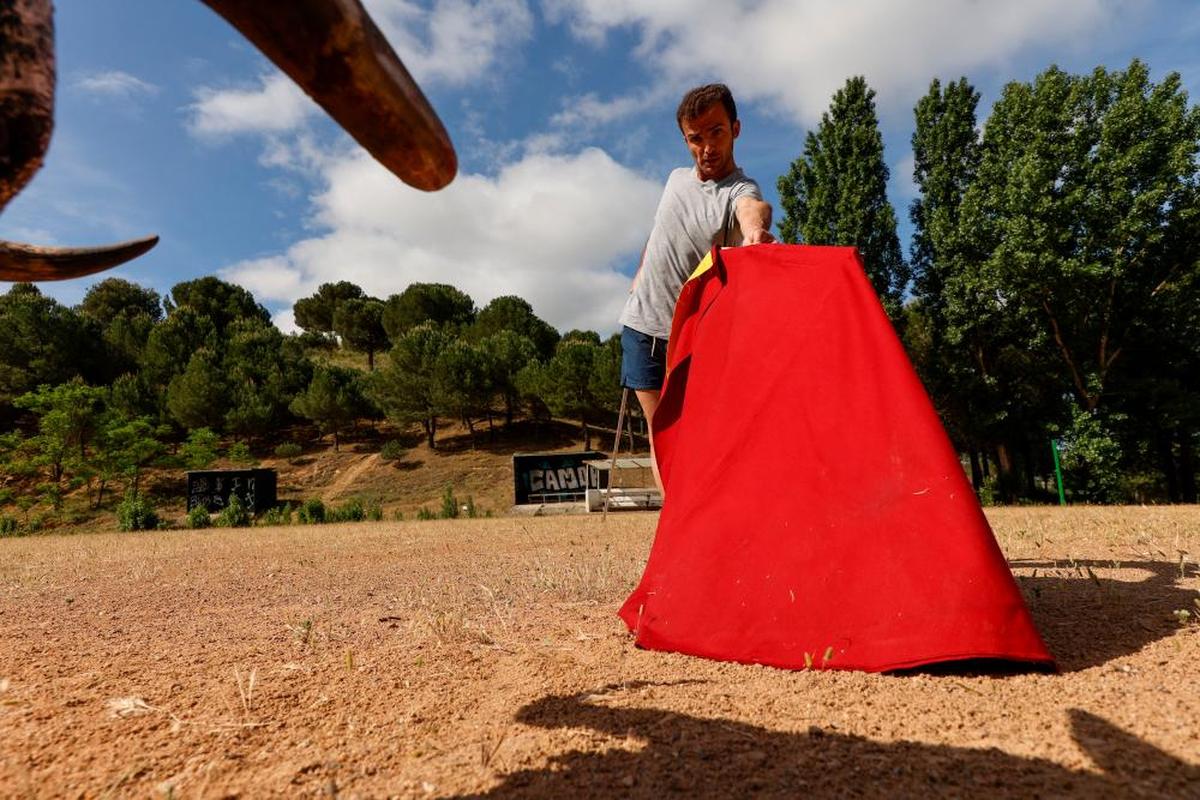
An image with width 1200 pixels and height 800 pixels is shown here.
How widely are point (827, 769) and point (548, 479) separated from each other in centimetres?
2415

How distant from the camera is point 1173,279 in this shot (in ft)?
58.3

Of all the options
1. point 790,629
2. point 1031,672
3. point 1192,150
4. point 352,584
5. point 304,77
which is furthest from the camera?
point 1192,150

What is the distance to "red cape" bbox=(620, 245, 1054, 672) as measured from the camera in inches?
67.0

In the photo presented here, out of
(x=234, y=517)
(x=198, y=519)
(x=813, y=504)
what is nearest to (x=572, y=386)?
(x=234, y=517)

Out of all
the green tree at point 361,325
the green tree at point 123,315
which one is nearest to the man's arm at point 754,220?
the green tree at point 123,315

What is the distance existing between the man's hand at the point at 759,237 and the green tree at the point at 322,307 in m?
68.8

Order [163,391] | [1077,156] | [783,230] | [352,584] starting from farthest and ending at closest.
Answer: [163,391] → [783,230] → [1077,156] → [352,584]

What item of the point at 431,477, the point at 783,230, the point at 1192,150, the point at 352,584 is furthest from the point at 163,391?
the point at 1192,150

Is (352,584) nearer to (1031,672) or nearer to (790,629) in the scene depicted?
(790,629)

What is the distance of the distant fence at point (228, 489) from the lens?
2192 cm

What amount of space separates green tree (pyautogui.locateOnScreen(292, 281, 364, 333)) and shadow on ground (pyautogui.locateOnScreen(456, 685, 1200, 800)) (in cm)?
6987

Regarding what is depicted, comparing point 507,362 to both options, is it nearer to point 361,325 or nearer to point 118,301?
point 361,325

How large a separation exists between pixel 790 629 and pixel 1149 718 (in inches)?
30.0

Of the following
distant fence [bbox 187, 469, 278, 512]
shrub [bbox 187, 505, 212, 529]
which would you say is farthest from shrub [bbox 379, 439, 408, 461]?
shrub [bbox 187, 505, 212, 529]
